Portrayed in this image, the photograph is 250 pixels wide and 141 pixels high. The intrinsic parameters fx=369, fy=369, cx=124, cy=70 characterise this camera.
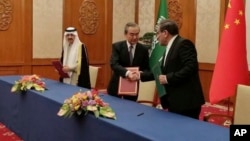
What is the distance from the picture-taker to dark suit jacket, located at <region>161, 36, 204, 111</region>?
3176mm

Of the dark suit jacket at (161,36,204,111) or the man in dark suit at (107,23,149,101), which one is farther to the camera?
the man in dark suit at (107,23,149,101)

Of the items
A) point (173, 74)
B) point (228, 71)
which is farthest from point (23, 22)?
point (173, 74)

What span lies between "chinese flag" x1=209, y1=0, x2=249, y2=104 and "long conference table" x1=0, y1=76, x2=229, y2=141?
5.31ft

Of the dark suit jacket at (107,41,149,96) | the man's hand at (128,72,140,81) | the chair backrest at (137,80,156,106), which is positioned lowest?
the chair backrest at (137,80,156,106)

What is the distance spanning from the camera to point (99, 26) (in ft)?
30.5

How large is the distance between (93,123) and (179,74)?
842mm

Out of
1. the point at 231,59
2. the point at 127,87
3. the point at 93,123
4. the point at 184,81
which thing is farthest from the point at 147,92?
the point at 93,123

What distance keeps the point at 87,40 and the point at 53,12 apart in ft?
3.58

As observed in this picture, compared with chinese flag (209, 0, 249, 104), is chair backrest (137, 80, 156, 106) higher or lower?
lower

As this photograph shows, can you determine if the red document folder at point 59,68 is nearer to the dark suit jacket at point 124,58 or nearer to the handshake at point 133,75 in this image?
the dark suit jacket at point 124,58

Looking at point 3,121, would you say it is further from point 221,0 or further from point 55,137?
point 221,0

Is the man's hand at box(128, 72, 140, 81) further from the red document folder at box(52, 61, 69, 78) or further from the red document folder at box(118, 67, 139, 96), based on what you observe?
the red document folder at box(52, 61, 69, 78)

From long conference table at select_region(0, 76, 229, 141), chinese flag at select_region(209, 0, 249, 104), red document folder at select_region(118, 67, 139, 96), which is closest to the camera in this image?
long conference table at select_region(0, 76, 229, 141)

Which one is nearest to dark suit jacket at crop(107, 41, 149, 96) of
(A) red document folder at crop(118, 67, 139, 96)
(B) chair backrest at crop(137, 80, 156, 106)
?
(A) red document folder at crop(118, 67, 139, 96)
